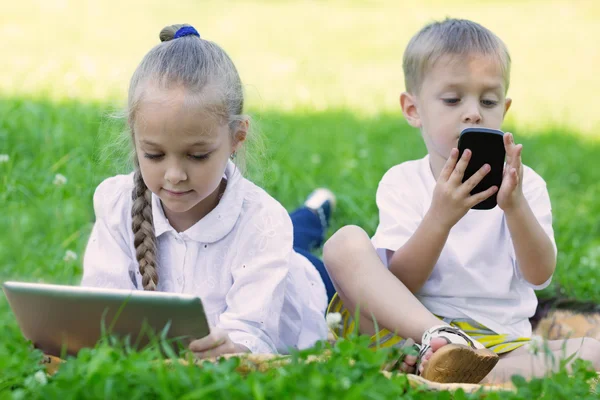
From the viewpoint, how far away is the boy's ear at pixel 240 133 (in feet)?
9.56

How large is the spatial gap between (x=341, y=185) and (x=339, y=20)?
8554mm

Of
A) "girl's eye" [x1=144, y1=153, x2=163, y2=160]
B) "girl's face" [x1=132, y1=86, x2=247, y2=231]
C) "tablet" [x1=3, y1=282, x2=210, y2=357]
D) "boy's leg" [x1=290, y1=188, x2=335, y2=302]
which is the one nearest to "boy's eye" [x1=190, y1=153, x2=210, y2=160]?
"girl's face" [x1=132, y1=86, x2=247, y2=231]

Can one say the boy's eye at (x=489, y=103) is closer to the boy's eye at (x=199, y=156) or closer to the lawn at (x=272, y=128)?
the lawn at (x=272, y=128)

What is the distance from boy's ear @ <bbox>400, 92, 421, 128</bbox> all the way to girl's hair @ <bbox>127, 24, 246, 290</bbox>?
0.68 metres

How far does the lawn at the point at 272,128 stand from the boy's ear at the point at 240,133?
14cm

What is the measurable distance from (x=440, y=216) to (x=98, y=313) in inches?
46.8

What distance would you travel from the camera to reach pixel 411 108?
3.24 metres

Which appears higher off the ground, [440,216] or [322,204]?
[440,216]

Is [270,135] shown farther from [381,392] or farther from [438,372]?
[381,392]

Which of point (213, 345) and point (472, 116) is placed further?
point (472, 116)

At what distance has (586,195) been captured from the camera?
5.43 meters

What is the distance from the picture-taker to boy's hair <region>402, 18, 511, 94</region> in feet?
9.96

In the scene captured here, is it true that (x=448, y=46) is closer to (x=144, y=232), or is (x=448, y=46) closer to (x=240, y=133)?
(x=240, y=133)

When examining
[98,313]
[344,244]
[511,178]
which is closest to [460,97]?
[511,178]
